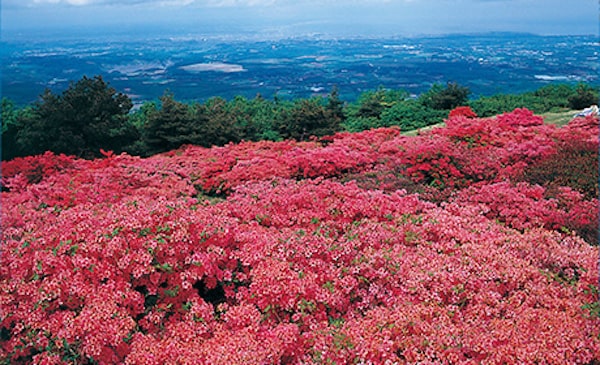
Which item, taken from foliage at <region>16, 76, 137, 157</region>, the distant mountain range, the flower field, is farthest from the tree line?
the distant mountain range

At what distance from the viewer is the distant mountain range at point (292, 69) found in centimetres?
5741

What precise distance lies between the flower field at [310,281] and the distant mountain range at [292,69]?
142 feet

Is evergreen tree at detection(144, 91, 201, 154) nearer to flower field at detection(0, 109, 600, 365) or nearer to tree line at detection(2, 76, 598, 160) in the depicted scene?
tree line at detection(2, 76, 598, 160)

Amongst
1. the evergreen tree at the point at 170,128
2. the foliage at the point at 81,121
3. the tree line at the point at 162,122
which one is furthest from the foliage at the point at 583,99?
the foliage at the point at 81,121

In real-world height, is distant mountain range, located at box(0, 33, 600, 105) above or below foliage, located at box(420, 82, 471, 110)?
below

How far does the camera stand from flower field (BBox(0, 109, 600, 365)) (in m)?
3.62

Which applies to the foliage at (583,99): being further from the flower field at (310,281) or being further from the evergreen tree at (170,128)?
the evergreen tree at (170,128)

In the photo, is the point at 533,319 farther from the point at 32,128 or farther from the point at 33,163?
the point at 32,128

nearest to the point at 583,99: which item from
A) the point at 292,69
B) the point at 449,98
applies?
the point at 449,98

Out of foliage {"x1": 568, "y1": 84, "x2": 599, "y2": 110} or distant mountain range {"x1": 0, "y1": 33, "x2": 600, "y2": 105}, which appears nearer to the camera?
foliage {"x1": 568, "y1": 84, "x2": 599, "y2": 110}

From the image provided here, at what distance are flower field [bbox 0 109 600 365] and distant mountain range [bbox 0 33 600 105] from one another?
4328 cm

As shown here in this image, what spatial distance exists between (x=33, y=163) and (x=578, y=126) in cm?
1265

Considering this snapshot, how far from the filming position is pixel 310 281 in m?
4.28

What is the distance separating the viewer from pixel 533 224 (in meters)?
6.21
